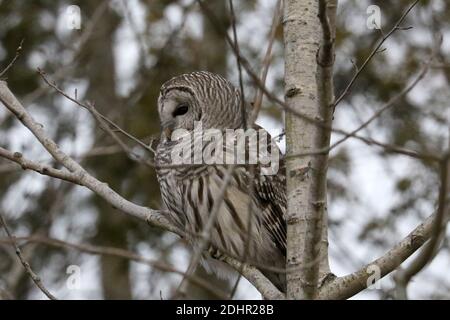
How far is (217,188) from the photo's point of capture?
571 cm

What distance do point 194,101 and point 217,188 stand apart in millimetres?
795

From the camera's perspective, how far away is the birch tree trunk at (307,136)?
3.92 metres

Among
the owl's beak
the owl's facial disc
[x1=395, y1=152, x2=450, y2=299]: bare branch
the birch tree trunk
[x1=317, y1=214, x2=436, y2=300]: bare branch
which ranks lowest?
[x1=395, y1=152, x2=450, y2=299]: bare branch

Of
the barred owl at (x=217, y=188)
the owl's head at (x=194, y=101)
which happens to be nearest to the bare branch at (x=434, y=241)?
the barred owl at (x=217, y=188)

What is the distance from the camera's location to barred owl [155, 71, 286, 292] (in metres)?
5.79

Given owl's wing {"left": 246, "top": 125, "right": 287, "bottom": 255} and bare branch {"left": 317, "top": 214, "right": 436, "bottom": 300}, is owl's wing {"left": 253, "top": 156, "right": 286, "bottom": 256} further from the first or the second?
bare branch {"left": 317, "top": 214, "right": 436, "bottom": 300}

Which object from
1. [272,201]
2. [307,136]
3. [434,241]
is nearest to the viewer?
[434,241]

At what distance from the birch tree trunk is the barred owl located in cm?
83

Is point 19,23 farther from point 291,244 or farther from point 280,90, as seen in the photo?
point 291,244

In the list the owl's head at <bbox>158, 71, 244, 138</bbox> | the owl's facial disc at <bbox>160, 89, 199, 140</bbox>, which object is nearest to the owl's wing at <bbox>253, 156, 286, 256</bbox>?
the owl's head at <bbox>158, 71, 244, 138</bbox>

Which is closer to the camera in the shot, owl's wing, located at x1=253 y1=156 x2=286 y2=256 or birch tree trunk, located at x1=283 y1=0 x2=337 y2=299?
birch tree trunk, located at x1=283 y1=0 x2=337 y2=299

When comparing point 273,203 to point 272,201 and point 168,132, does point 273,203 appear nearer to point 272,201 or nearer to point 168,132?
point 272,201

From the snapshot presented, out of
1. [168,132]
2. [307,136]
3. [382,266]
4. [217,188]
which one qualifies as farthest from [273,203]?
[382,266]

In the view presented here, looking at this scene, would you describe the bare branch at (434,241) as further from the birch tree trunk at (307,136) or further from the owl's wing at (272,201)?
the owl's wing at (272,201)
